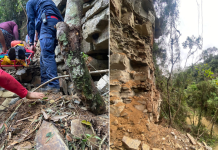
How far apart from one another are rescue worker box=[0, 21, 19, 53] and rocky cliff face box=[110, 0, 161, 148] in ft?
4.75

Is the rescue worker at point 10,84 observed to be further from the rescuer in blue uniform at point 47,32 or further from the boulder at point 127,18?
the boulder at point 127,18

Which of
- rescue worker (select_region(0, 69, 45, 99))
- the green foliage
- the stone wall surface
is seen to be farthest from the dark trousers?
the green foliage

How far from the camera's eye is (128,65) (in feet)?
3.80

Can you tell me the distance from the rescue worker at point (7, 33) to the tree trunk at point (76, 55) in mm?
1121

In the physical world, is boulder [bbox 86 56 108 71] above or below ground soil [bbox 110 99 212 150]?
above

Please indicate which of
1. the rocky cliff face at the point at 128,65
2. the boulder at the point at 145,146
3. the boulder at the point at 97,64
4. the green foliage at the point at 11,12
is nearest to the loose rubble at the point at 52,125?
the rocky cliff face at the point at 128,65

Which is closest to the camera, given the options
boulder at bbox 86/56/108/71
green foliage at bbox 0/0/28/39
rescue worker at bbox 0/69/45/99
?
rescue worker at bbox 0/69/45/99

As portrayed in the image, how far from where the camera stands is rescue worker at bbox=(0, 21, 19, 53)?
1510 millimetres

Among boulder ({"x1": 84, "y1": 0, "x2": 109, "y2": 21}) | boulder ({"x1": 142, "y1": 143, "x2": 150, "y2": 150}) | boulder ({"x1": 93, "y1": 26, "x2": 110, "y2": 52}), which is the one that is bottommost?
boulder ({"x1": 142, "y1": 143, "x2": 150, "y2": 150})

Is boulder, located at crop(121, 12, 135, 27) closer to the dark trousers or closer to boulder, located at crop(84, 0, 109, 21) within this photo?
boulder, located at crop(84, 0, 109, 21)

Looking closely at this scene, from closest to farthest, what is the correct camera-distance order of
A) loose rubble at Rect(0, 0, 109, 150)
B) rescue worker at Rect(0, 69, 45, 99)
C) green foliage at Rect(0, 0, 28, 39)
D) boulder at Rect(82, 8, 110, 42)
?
loose rubble at Rect(0, 0, 109, 150), rescue worker at Rect(0, 69, 45, 99), boulder at Rect(82, 8, 110, 42), green foliage at Rect(0, 0, 28, 39)

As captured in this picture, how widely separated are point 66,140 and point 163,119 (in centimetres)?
168

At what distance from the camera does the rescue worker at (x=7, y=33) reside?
1.51 meters

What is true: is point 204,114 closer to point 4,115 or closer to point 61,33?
point 61,33
